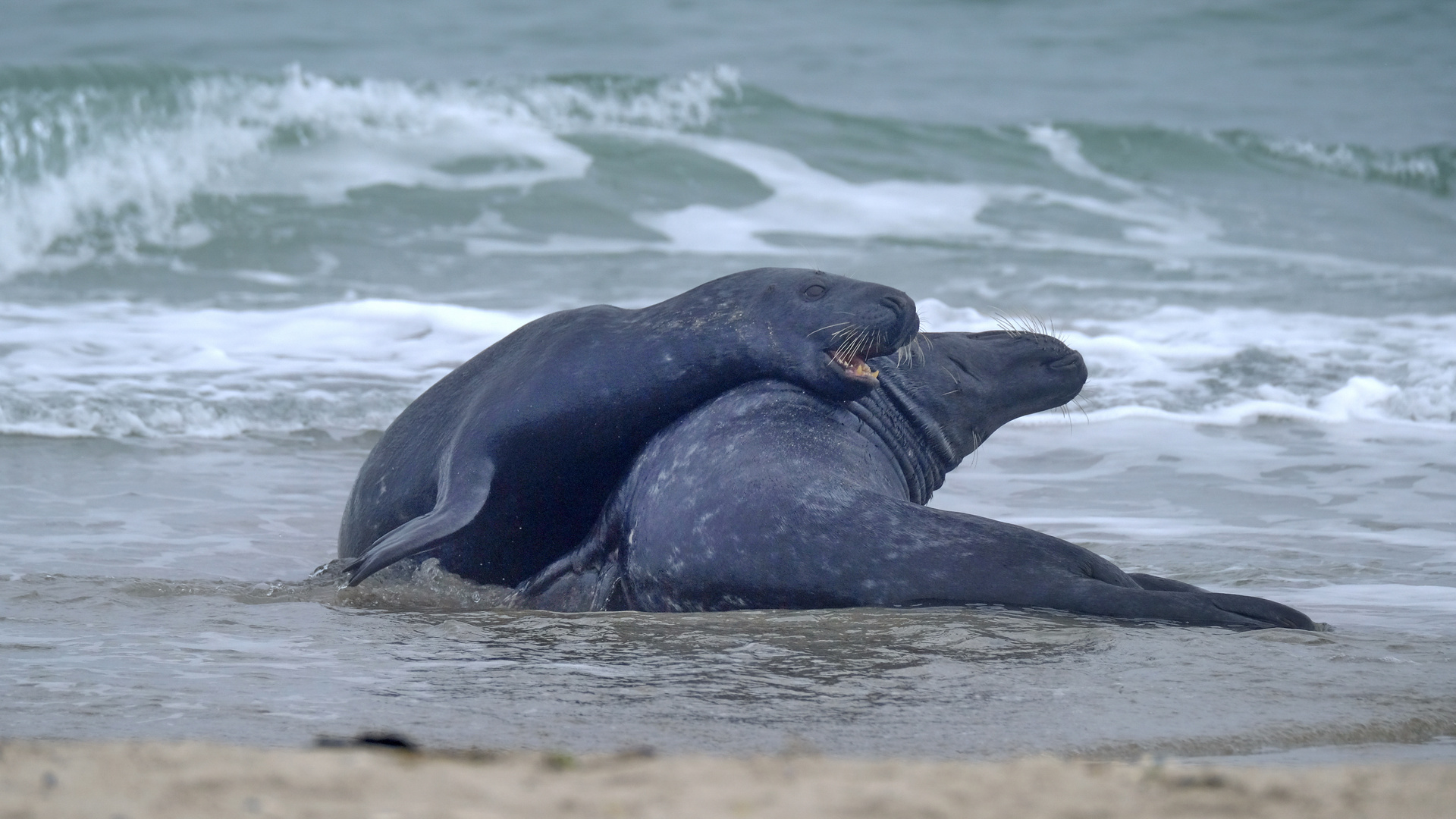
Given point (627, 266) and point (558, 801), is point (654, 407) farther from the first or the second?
point (627, 266)

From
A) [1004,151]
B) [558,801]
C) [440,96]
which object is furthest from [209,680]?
[1004,151]

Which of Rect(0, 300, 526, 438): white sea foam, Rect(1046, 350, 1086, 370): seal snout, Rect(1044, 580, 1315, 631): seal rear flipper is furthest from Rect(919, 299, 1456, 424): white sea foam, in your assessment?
Rect(1044, 580, 1315, 631): seal rear flipper

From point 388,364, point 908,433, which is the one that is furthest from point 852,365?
point 388,364

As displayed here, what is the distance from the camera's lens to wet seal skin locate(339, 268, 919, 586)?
186 inches

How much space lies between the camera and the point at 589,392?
4754mm

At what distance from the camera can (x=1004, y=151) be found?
61.6 feet

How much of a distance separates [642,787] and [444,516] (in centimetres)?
236

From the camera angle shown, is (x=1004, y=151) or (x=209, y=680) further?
(x=1004, y=151)

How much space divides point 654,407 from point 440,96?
13825 millimetres

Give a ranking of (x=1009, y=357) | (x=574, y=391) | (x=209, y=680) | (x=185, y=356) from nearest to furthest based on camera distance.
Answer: (x=209, y=680)
(x=574, y=391)
(x=1009, y=357)
(x=185, y=356)

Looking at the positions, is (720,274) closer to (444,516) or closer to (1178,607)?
(444,516)

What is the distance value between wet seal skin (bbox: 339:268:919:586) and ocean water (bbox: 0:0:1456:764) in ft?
0.84

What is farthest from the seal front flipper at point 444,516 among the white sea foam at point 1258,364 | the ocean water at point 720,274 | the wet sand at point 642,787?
the white sea foam at point 1258,364

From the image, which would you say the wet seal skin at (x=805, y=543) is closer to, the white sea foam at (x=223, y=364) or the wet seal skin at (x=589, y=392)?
the wet seal skin at (x=589, y=392)
